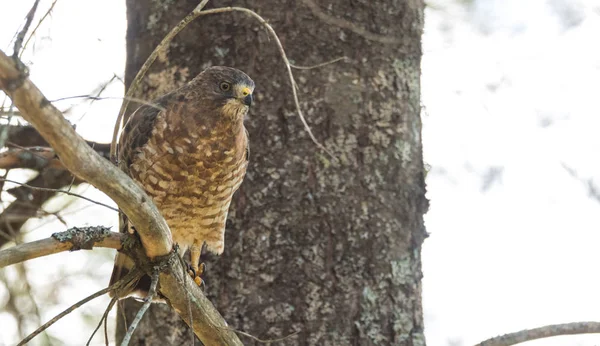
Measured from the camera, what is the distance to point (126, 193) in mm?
1874

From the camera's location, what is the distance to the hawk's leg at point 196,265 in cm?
313

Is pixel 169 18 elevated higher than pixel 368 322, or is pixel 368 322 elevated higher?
pixel 169 18

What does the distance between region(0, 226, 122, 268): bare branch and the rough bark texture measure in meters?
0.91

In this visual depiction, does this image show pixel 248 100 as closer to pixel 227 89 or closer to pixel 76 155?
pixel 227 89

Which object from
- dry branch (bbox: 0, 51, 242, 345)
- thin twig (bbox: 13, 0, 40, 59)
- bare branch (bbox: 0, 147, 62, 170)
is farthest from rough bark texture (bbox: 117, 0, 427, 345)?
thin twig (bbox: 13, 0, 40, 59)

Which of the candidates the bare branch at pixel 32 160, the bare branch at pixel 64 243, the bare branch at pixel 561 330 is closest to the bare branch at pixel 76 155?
the bare branch at pixel 64 243

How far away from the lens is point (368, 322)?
308 cm

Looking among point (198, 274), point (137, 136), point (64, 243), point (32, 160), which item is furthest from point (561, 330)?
point (32, 160)

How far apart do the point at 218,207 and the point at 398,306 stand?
32.6 inches

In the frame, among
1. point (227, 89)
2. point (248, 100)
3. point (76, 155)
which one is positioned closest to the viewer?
point (76, 155)

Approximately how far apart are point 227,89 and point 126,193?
1.36 m

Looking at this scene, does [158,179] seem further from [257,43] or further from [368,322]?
[368,322]

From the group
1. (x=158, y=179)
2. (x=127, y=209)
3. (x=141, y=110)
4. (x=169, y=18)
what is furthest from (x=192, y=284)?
(x=169, y=18)

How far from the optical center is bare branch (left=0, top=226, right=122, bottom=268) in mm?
1930
